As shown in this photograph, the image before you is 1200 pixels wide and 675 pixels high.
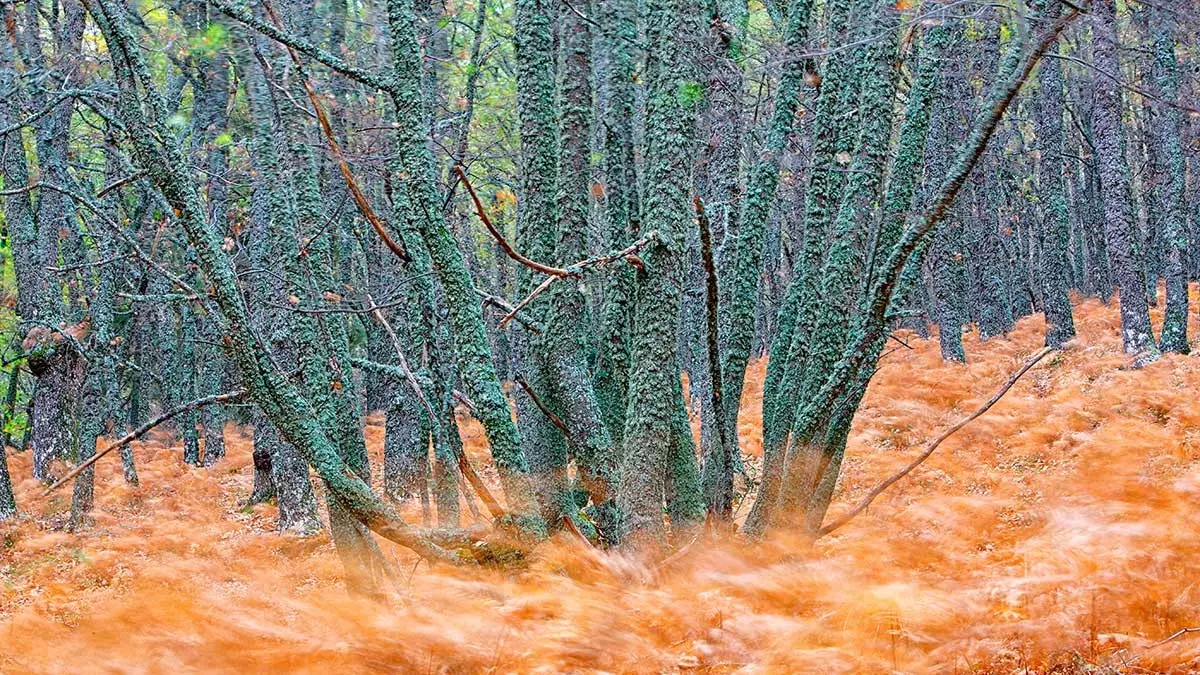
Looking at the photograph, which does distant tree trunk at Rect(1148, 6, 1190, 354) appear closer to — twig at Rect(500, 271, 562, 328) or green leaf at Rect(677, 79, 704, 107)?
green leaf at Rect(677, 79, 704, 107)

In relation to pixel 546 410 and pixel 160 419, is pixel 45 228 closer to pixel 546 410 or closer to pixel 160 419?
pixel 160 419

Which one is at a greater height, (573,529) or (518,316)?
(518,316)

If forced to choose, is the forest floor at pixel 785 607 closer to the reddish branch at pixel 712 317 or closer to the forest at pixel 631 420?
the forest at pixel 631 420

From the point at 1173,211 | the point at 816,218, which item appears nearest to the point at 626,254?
the point at 816,218

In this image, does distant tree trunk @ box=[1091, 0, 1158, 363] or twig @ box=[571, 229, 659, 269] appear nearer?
twig @ box=[571, 229, 659, 269]

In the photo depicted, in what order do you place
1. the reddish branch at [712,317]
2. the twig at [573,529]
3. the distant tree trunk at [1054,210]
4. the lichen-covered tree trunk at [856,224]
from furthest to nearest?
1. the distant tree trunk at [1054,210]
2. the lichen-covered tree trunk at [856,224]
3. the twig at [573,529]
4. the reddish branch at [712,317]

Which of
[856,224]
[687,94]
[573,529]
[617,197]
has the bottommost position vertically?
[573,529]

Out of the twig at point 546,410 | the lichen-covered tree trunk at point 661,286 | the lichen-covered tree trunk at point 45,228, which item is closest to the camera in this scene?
the lichen-covered tree trunk at point 661,286

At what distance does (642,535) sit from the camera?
4734 millimetres

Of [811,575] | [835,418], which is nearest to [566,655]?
[811,575]

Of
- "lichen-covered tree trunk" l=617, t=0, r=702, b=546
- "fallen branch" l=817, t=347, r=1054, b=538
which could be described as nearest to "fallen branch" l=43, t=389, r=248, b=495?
"lichen-covered tree trunk" l=617, t=0, r=702, b=546

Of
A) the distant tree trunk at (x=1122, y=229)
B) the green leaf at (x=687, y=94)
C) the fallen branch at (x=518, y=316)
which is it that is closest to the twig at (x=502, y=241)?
the fallen branch at (x=518, y=316)

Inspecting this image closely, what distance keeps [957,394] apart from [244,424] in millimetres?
18136

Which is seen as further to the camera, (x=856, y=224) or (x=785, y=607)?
(x=856, y=224)
